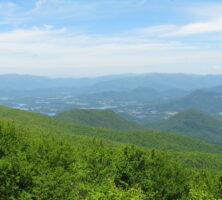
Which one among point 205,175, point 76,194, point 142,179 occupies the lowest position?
point 205,175

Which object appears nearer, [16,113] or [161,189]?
[161,189]

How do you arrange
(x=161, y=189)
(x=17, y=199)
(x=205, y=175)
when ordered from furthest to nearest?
(x=205, y=175), (x=161, y=189), (x=17, y=199)

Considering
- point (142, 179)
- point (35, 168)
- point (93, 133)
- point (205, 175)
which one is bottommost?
point (93, 133)

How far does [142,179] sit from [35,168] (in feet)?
72.6

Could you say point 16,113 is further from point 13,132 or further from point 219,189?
point 219,189

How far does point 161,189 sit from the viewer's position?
44812 millimetres

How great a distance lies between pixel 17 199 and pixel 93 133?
15475 centimetres

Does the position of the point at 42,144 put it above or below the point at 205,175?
above

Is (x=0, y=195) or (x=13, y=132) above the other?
(x=13, y=132)

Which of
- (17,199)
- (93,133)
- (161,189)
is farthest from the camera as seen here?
(93,133)

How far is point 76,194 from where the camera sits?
3303 cm

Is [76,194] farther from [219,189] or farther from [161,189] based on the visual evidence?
[219,189]

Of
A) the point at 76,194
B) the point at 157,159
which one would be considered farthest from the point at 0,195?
the point at 157,159

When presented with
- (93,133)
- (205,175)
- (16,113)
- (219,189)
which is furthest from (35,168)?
(16,113)
